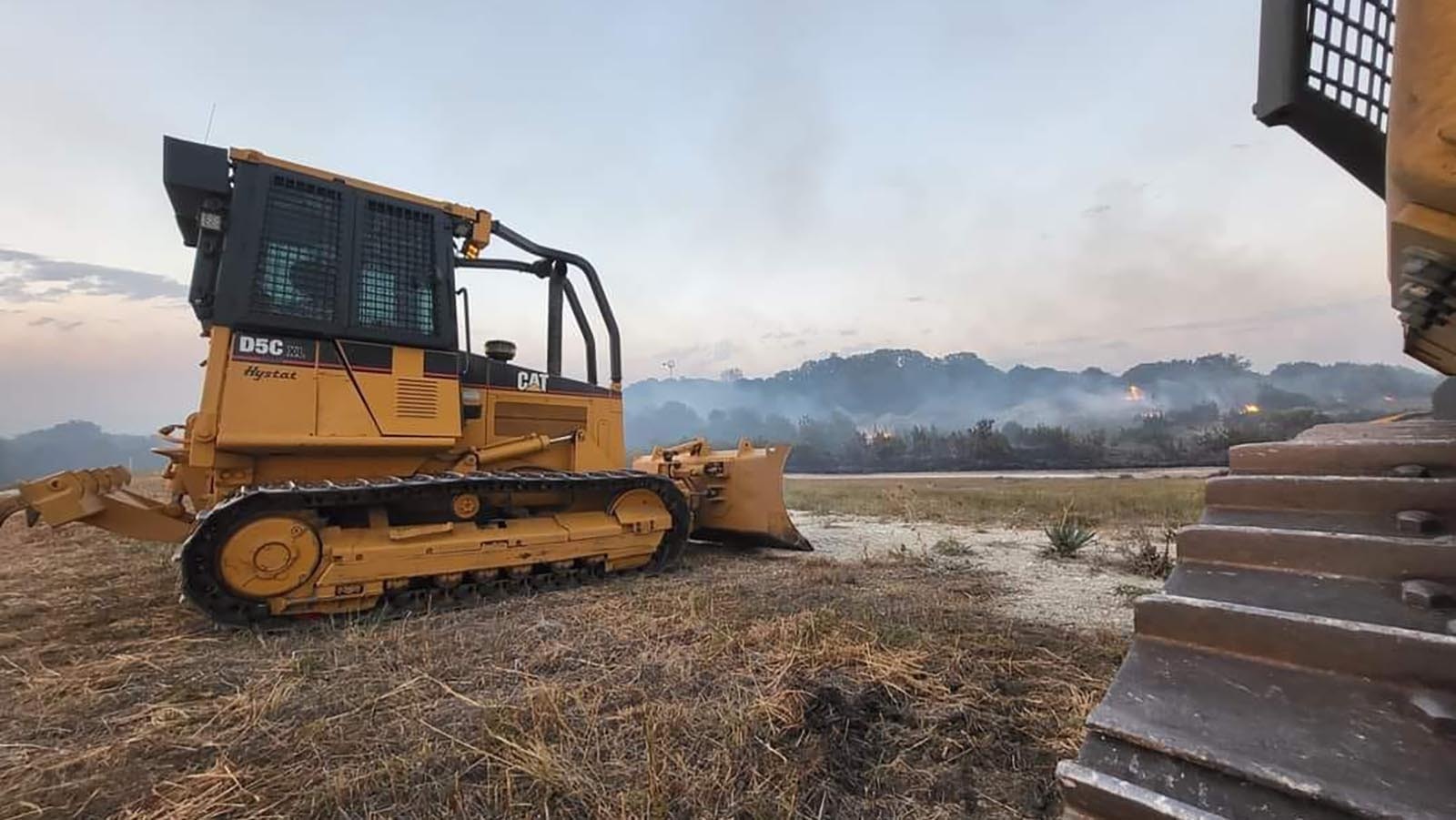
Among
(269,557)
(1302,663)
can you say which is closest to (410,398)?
(269,557)

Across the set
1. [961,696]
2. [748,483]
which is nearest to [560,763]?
[961,696]

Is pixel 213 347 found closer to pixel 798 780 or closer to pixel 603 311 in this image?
pixel 603 311

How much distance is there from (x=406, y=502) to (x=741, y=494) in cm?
333

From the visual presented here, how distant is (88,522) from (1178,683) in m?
6.20

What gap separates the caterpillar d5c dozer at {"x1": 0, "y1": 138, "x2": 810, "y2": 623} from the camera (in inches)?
172

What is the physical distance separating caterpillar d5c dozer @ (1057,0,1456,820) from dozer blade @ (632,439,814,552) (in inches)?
213

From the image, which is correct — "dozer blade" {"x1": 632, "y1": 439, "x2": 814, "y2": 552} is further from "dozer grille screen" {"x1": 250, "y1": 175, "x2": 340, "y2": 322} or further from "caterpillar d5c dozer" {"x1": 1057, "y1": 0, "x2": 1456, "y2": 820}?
"caterpillar d5c dozer" {"x1": 1057, "y1": 0, "x2": 1456, "y2": 820}

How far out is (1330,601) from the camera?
132 cm

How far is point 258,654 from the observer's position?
12.0 ft

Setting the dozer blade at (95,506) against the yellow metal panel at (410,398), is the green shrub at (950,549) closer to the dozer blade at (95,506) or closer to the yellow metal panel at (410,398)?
the yellow metal panel at (410,398)

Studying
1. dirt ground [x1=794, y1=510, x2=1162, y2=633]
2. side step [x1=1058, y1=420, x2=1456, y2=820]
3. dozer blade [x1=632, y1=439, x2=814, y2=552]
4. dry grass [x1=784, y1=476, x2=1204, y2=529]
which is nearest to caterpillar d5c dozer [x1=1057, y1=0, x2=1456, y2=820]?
side step [x1=1058, y1=420, x2=1456, y2=820]

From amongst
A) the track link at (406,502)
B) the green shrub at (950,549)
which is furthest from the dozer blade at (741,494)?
the green shrub at (950,549)

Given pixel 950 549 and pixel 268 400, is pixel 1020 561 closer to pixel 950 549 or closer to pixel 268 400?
pixel 950 549

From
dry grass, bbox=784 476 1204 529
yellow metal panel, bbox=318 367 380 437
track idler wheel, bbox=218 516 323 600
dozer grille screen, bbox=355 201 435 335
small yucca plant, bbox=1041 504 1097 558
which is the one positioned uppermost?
dozer grille screen, bbox=355 201 435 335
